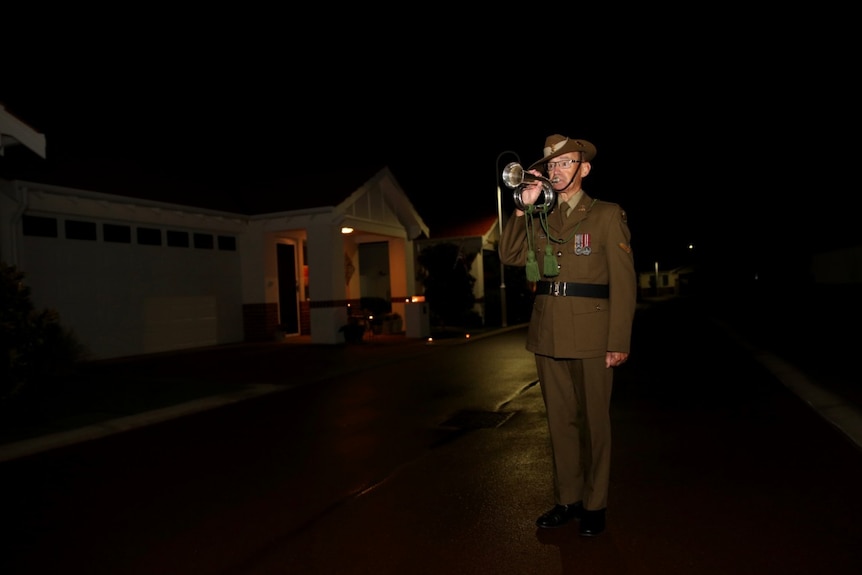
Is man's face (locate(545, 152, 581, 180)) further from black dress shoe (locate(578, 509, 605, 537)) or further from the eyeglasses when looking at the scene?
black dress shoe (locate(578, 509, 605, 537))

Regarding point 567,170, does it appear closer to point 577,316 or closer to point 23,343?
point 577,316

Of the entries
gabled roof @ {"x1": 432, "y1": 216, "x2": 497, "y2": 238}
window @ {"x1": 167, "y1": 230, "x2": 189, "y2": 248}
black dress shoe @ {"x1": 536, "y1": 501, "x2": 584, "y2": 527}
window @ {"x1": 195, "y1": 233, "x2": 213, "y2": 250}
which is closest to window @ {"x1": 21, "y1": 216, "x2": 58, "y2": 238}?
window @ {"x1": 167, "y1": 230, "x2": 189, "y2": 248}

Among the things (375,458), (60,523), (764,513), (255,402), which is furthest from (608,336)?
(255,402)

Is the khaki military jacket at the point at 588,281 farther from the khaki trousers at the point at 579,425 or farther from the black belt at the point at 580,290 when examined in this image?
the khaki trousers at the point at 579,425

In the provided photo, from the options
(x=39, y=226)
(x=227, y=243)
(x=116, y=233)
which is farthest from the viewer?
(x=227, y=243)

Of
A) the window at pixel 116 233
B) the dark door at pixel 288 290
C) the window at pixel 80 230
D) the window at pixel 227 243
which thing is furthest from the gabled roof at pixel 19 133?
the dark door at pixel 288 290

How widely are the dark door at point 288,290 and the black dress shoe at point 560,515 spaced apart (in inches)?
609

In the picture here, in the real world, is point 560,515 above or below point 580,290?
below

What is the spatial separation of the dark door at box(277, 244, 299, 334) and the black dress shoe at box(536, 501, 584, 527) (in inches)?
609

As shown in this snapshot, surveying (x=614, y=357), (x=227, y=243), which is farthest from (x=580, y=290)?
(x=227, y=243)

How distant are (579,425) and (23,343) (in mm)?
7092

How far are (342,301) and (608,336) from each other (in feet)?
44.9

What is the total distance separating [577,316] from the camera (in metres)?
3.54

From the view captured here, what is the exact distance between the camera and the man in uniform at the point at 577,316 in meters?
3.51
